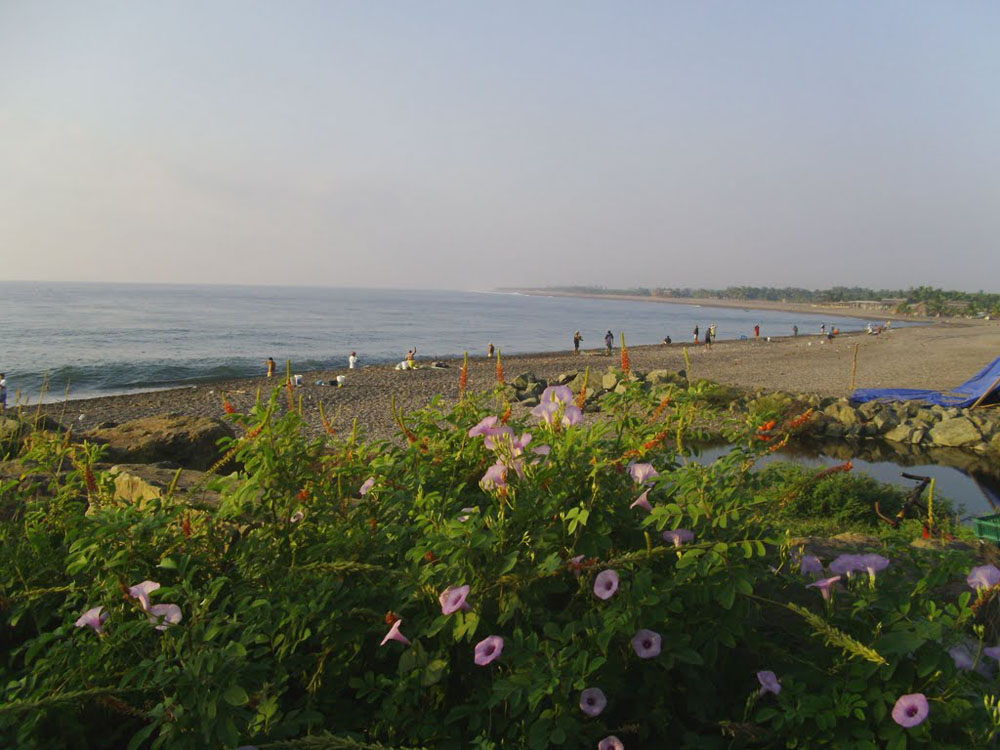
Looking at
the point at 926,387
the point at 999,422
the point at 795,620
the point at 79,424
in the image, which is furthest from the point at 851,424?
the point at 79,424

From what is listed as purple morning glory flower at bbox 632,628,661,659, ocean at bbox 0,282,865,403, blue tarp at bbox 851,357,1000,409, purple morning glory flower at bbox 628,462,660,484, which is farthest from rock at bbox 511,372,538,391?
purple morning glory flower at bbox 632,628,661,659

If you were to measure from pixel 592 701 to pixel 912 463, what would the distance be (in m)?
19.1

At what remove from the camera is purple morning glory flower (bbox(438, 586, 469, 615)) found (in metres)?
1.70

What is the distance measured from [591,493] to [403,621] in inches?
29.2

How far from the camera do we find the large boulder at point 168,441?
809 centimetres

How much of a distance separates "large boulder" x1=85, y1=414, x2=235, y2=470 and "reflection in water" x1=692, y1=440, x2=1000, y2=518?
→ 10.6m

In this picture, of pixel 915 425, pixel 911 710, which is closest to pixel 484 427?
pixel 911 710

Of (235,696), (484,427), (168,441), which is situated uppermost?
(484,427)

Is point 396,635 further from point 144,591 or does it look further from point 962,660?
point 962,660

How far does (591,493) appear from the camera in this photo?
2.04 meters

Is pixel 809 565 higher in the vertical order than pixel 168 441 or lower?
higher

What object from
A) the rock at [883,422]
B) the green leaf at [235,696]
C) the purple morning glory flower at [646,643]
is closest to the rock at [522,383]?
the rock at [883,422]

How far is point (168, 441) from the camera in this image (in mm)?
8469

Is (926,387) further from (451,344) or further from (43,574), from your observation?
(451,344)
